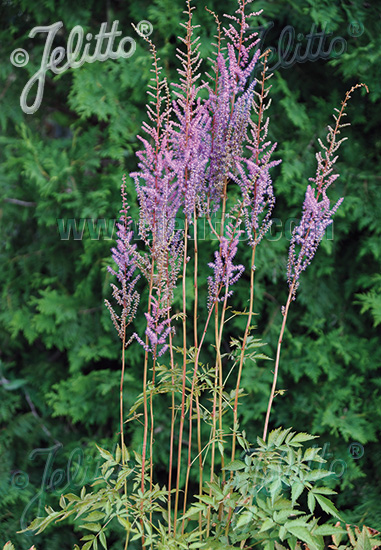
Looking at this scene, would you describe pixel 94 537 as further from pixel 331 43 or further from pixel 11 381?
pixel 331 43

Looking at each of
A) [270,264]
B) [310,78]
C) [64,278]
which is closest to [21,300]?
[64,278]

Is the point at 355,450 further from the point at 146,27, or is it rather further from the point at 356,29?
the point at 146,27

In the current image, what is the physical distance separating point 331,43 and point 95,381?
2.04 metres

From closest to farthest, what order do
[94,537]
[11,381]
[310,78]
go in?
[94,537] < [310,78] < [11,381]

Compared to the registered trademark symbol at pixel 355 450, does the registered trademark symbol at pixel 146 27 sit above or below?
above

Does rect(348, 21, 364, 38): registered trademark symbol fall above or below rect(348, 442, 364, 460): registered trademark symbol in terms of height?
above

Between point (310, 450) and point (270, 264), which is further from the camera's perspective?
point (270, 264)

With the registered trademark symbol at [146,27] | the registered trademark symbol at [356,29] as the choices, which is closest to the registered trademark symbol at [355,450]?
the registered trademark symbol at [356,29]

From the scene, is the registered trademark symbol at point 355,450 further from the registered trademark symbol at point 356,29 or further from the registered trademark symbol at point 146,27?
the registered trademark symbol at point 146,27

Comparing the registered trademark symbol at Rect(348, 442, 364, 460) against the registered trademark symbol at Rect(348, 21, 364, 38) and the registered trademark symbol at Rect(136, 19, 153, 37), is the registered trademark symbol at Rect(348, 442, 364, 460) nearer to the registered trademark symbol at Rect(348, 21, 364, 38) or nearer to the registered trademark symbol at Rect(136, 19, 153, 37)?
the registered trademark symbol at Rect(348, 21, 364, 38)

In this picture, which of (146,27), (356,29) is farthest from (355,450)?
(146,27)

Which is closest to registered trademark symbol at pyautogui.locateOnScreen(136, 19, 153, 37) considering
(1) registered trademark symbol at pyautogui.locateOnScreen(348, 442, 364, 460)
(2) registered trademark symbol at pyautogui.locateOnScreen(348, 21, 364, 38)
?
(2) registered trademark symbol at pyautogui.locateOnScreen(348, 21, 364, 38)

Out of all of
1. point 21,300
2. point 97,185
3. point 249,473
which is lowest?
point 249,473

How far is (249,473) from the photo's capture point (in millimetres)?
1413
